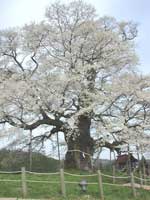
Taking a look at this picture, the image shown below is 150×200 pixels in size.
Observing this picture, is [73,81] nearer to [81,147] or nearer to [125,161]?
[81,147]

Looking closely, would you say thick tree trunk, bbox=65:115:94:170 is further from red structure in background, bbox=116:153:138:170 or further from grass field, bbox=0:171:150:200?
grass field, bbox=0:171:150:200

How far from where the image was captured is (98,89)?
3119 cm

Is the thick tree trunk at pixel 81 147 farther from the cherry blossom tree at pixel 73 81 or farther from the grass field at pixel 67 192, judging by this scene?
the grass field at pixel 67 192

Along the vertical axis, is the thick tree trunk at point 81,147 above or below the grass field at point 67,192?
above

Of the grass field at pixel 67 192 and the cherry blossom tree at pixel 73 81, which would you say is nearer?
the grass field at pixel 67 192

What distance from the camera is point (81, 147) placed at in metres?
31.4

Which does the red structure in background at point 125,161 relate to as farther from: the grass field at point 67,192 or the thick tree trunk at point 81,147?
the grass field at point 67,192

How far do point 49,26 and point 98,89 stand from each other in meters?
5.56

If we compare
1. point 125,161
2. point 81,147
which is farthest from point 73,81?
point 125,161

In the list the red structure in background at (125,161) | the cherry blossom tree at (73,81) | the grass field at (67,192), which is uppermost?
the cherry blossom tree at (73,81)

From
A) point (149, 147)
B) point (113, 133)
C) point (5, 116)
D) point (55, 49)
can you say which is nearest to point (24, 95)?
point (5, 116)

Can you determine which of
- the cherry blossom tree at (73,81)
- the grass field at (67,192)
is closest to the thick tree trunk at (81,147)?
the cherry blossom tree at (73,81)

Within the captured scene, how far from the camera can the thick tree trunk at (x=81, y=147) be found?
1223 inches

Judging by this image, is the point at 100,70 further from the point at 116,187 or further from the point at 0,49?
the point at 116,187
